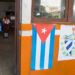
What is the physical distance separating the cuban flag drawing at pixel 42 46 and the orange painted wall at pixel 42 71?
0.08m

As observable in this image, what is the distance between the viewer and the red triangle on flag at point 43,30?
14.4 feet

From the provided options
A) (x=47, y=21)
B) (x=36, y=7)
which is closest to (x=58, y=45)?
(x=47, y=21)

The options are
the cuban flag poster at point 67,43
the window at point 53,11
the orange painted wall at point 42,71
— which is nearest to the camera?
the orange painted wall at point 42,71

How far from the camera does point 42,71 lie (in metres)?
4.54

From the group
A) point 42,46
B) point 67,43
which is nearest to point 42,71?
point 42,46

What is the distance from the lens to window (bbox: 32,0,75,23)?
444 centimetres

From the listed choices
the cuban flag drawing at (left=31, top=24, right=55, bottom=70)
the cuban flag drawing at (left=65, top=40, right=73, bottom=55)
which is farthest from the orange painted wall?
the cuban flag drawing at (left=65, top=40, right=73, bottom=55)

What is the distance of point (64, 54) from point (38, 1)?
112 cm

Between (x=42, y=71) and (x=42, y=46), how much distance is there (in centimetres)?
47

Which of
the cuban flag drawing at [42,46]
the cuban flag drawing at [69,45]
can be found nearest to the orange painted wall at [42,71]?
the cuban flag drawing at [42,46]

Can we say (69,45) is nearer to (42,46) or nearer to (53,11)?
(42,46)

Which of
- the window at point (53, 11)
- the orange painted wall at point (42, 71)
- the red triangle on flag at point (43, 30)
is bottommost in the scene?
the orange painted wall at point (42, 71)

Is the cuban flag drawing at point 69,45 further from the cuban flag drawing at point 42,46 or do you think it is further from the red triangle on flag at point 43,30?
the red triangle on flag at point 43,30

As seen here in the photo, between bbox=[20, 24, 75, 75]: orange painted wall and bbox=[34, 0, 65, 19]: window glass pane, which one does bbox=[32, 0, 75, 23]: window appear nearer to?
bbox=[34, 0, 65, 19]: window glass pane
